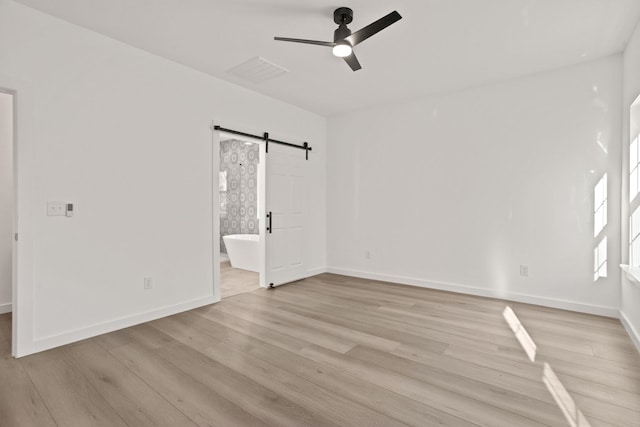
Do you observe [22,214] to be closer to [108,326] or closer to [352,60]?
[108,326]

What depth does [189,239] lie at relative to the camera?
3.77 metres

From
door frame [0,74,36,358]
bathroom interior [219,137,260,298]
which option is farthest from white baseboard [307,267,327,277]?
door frame [0,74,36,358]

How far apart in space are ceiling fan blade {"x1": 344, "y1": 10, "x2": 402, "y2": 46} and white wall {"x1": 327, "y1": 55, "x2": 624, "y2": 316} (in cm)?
245

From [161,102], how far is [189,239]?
1545mm

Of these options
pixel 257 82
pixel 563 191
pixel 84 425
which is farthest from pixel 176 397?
pixel 563 191

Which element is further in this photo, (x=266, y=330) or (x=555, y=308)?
(x=555, y=308)

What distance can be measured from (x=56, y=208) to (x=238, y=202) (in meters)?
5.14

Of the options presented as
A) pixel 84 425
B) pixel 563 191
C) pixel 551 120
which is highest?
pixel 551 120

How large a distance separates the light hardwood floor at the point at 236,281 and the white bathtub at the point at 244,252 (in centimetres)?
11

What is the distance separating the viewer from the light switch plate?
108 inches

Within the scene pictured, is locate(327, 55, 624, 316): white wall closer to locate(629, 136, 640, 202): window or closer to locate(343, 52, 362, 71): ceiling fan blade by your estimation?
locate(629, 136, 640, 202): window

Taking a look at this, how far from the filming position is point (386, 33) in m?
3.00

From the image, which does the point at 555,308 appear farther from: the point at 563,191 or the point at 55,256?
the point at 55,256

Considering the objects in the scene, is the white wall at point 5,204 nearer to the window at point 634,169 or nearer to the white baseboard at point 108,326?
the white baseboard at point 108,326
